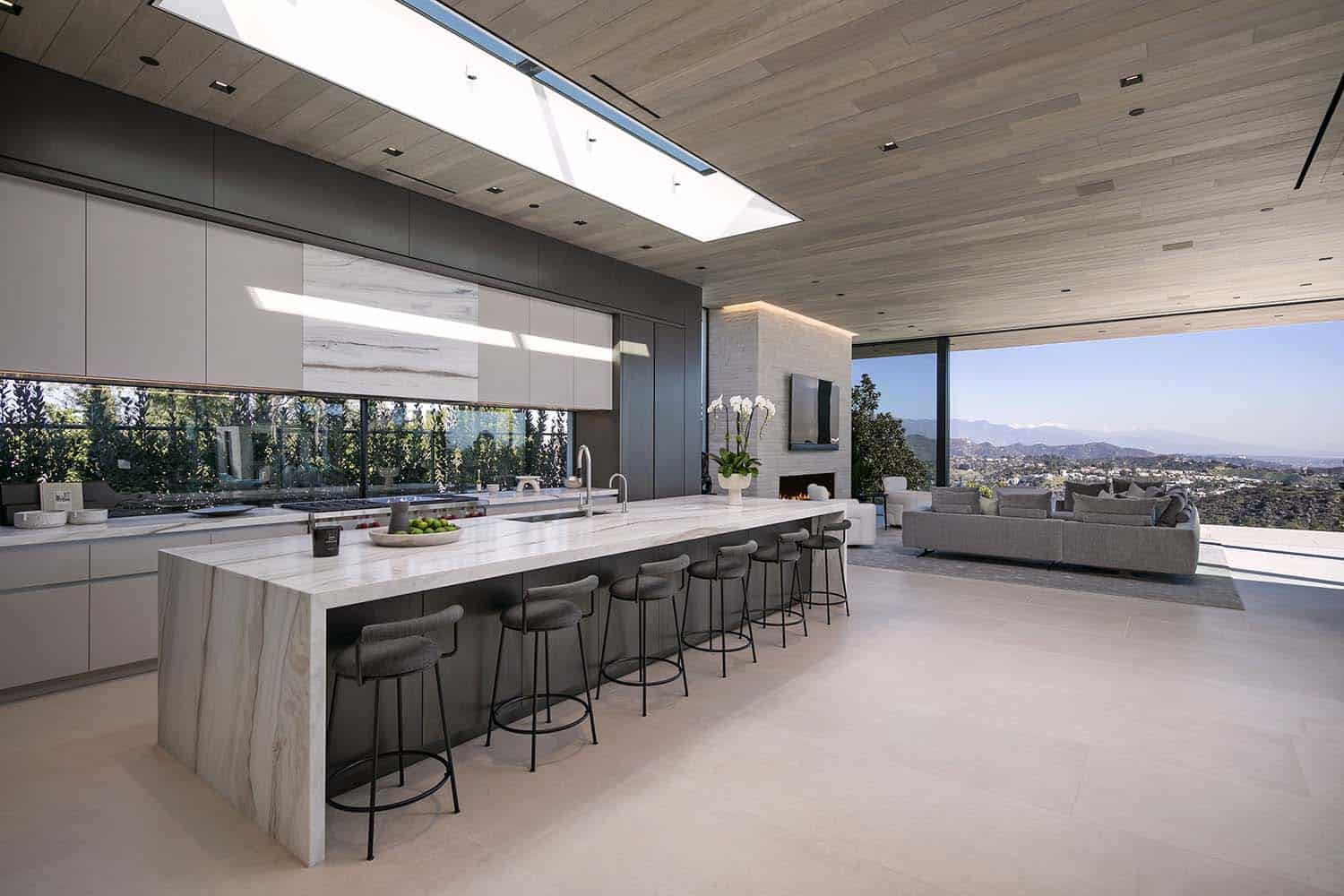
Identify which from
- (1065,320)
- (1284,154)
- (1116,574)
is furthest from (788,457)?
(1284,154)

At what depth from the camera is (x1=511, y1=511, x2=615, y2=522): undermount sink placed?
3894 mm

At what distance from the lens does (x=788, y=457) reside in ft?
29.2

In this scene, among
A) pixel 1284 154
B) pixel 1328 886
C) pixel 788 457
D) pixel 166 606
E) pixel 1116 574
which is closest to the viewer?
pixel 1328 886

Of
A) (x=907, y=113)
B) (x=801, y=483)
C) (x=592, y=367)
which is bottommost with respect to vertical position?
(x=801, y=483)

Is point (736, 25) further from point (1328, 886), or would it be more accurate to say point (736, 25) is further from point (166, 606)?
point (1328, 886)

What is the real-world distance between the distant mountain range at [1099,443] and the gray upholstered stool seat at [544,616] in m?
9.84

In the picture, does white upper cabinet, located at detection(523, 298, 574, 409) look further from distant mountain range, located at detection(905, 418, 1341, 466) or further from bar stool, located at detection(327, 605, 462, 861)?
distant mountain range, located at detection(905, 418, 1341, 466)

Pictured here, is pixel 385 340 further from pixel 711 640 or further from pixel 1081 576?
pixel 1081 576

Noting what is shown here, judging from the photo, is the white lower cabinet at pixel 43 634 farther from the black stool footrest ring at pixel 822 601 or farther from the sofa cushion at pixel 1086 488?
the sofa cushion at pixel 1086 488

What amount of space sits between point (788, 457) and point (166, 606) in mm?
7151

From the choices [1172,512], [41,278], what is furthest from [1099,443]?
[41,278]

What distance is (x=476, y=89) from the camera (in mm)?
3857

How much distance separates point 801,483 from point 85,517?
7.73 meters

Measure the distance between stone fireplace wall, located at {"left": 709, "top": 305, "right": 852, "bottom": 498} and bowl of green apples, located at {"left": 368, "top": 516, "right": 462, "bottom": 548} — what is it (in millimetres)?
5375
